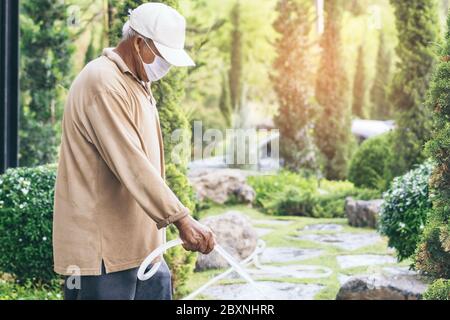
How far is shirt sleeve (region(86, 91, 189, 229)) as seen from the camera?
8.93 ft

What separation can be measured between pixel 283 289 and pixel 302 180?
18.0 feet

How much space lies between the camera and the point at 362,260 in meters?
7.25

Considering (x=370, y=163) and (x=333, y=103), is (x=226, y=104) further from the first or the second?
(x=370, y=163)

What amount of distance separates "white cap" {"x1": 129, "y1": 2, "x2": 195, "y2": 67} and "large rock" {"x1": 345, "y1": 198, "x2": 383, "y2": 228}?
20.4ft

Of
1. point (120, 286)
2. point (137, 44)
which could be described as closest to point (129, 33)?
point (137, 44)

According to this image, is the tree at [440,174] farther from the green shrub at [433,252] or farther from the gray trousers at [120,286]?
the gray trousers at [120,286]

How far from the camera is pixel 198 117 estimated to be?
16.1m

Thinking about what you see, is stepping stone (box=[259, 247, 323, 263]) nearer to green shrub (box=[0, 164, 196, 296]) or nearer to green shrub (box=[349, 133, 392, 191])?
green shrub (box=[0, 164, 196, 296])

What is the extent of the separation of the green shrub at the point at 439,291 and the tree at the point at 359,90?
1274 centimetres

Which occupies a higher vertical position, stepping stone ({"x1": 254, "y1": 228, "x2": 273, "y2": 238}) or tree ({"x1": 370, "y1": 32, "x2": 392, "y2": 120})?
tree ({"x1": 370, "y1": 32, "x2": 392, "y2": 120})

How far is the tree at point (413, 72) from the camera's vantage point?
8805 mm

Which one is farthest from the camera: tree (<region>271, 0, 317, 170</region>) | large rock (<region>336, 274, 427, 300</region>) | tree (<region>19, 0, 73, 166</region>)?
tree (<region>271, 0, 317, 170</region>)

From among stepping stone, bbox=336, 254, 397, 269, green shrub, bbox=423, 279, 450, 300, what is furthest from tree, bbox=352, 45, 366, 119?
green shrub, bbox=423, 279, 450, 300

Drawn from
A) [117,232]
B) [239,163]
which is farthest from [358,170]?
[117,232]
